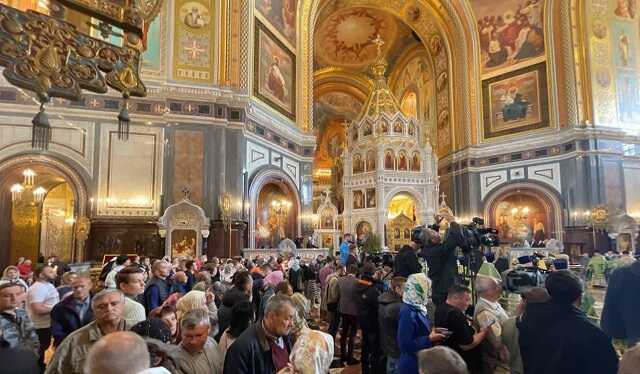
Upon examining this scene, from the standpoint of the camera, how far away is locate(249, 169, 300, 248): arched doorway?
52.3ft

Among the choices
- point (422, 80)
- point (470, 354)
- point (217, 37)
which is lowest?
point (470, 354)

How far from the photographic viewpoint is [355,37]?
29.7m

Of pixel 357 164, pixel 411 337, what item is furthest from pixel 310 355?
pixel 357 164

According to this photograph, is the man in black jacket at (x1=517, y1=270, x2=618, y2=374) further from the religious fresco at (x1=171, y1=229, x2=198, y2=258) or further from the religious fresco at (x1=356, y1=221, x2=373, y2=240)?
the religious fresco at (x1=356, y1=221, x2=373, y2=240)

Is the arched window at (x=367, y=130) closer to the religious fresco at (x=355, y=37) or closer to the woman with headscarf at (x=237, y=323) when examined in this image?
the religious fresco at (x=355, y=37)

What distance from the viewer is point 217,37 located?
14.4m

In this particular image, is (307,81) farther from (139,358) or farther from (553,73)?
(139,358)

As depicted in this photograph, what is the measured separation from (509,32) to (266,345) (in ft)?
77.1

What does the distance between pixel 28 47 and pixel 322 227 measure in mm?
20504

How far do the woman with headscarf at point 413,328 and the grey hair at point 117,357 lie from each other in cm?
204

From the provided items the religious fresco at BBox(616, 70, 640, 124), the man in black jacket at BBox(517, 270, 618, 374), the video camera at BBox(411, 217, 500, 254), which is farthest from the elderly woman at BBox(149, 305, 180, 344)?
the religious fresco at BBox(616, 70, 640, 124)

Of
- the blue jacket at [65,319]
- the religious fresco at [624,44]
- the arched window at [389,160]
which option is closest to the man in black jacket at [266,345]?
the blue jacket at [65,319]

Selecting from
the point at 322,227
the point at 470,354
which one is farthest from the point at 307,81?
the point at 470,354

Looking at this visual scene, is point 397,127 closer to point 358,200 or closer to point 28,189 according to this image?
point 358,200
